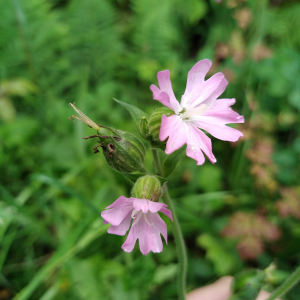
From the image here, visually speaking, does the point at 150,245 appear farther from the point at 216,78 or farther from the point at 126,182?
the point at 126,182

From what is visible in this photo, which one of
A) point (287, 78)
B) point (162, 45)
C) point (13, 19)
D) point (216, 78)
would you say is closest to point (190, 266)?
point (216, 78)

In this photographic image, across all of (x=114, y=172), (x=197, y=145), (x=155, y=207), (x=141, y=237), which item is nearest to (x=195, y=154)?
(x=197, y=145)

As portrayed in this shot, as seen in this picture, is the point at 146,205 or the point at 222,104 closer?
the point at 146,205

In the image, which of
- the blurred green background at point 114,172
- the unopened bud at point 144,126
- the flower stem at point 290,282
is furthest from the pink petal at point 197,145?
the blurred green background at point 114,172

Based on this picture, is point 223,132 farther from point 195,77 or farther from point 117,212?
point 117,212

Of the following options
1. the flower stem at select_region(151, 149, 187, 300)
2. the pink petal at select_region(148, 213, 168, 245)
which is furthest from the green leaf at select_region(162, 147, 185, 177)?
the pink petal at select_region(148, 213, 168, 245)
